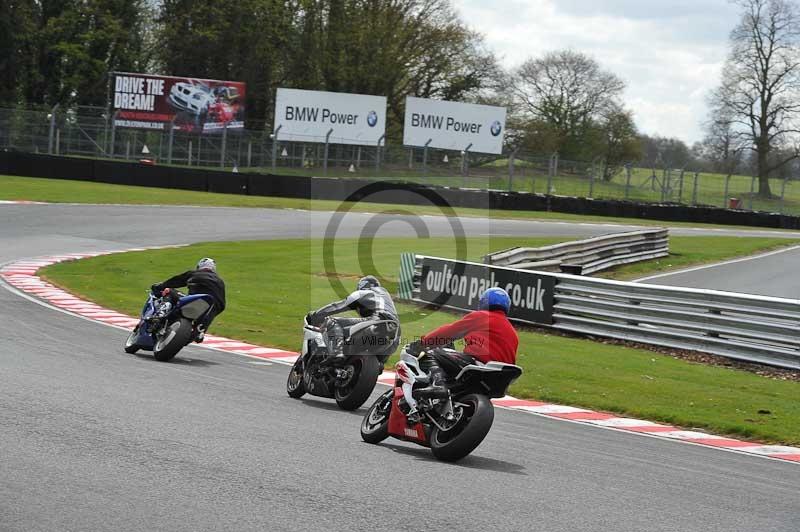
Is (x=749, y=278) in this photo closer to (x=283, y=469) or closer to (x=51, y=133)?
(x=283, y=469)

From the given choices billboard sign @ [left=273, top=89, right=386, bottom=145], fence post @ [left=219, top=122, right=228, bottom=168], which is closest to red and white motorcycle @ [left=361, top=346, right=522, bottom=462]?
fence post @ [left=219, top=122, right=228, bottom=168]

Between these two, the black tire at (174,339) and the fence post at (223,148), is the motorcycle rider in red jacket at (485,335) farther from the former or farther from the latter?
the fence post at (223,148)

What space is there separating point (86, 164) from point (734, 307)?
3060 cm

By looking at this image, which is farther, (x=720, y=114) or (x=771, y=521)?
(x=720, y=114)

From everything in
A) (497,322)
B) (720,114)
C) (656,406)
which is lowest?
(656,406)

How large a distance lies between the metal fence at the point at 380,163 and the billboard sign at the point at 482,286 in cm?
2829

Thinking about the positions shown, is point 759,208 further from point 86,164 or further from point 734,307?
point 734,307

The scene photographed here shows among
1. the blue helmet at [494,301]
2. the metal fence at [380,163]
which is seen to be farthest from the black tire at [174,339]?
the metal fence at [380,163]

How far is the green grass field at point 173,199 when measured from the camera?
36.1 m

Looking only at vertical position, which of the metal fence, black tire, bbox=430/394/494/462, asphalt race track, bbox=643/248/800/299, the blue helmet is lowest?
black tire, bbox=430/394/494/462

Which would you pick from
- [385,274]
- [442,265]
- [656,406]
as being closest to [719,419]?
[656,406]

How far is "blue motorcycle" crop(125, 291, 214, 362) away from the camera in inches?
521

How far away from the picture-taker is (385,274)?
24.6m

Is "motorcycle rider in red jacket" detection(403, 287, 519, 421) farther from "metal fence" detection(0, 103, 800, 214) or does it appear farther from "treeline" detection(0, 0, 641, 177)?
"treeline" detection(0, 0, 641, 177)
